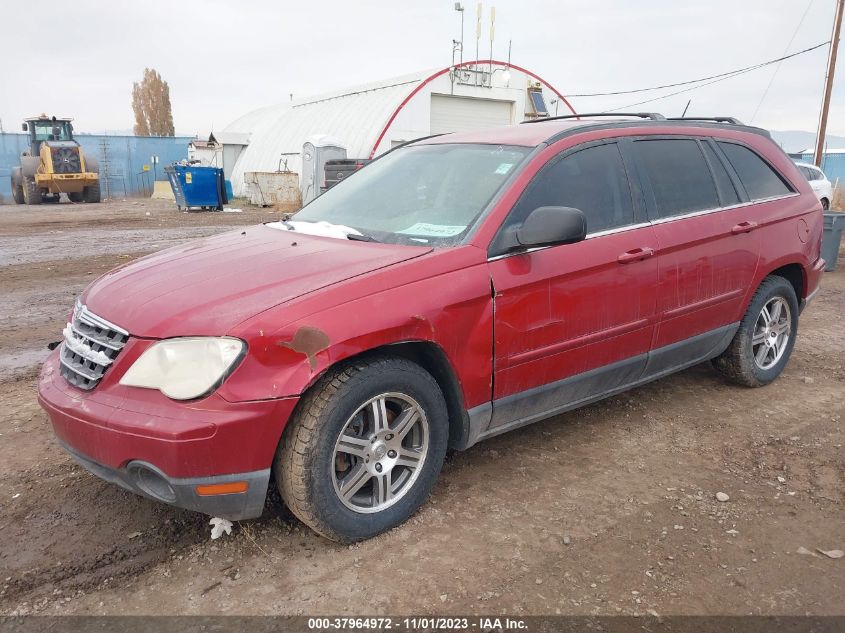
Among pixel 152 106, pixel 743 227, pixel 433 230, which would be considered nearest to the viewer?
pixel 433 230

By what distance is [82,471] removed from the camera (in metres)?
3.45

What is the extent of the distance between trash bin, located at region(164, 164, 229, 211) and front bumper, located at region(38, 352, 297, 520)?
20.8m

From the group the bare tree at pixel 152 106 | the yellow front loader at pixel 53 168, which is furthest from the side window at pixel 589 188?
the bare tree at pixel 152 106

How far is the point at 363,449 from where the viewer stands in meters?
2.77

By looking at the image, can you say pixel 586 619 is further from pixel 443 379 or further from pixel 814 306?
pixel 814 306

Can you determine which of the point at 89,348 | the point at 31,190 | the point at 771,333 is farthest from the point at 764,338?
the point at 31,190

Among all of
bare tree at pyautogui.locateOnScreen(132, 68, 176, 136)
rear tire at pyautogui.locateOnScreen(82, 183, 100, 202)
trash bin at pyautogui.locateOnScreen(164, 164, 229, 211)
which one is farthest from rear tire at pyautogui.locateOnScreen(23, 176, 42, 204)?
bare tree at pyautogui.locateOnScreen(132, 68, 176, 136)

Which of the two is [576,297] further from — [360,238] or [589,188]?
[360,238]

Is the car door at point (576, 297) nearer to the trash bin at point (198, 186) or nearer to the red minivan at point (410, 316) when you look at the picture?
the red minivan at point (410, 316)

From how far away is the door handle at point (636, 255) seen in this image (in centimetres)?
352

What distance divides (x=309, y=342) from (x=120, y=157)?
40.5 meters

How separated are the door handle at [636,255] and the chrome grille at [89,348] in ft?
7.94

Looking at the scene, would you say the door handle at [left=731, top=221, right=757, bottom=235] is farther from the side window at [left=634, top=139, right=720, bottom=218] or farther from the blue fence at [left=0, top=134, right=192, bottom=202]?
the blue fence at [left=0, top=134, right=192, bottom=202]

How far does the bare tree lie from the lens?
63031 mm
